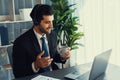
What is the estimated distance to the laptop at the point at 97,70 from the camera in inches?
62.6

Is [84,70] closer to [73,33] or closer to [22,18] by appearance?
[73,33]

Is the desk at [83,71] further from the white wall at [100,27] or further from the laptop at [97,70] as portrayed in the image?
the white wall at [100,27]

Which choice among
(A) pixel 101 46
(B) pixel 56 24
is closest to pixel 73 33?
(B) pixel 56 24

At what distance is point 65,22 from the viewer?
3.23m

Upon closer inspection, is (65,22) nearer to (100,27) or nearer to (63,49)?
(100,27)

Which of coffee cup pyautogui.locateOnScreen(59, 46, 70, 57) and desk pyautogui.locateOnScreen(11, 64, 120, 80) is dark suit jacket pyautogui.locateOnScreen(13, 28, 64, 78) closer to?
desk pyautogui.locateOnScreen(11, 64, 120, 80)

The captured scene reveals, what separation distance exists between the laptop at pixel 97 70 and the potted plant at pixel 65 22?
4.65ft

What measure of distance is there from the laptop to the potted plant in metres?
1.42

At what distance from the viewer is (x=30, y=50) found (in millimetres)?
2104

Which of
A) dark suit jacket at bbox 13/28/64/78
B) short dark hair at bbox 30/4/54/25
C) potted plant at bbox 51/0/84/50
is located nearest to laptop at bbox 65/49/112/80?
dark suit jacket at bbox 13/28/64/78

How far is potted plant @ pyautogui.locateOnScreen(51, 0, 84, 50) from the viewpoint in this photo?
3.19m

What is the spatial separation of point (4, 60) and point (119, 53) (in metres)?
1.70

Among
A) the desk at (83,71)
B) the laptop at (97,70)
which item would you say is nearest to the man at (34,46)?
the desk at (83,71)

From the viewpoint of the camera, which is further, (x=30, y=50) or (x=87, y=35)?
(x=87, y=35)
